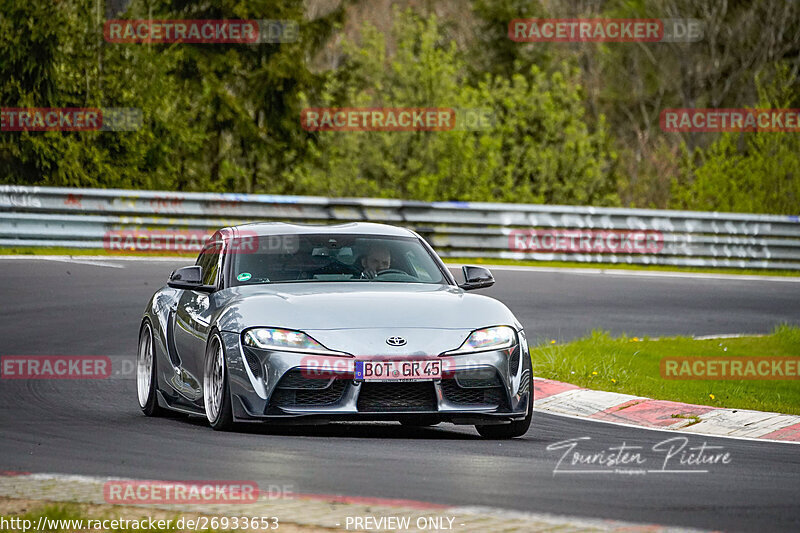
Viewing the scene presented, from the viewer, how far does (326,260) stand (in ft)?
35.7

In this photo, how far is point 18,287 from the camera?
18.6m

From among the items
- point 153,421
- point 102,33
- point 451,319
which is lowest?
point 153,421

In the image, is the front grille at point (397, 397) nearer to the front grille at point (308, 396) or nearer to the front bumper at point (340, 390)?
the front bumper at point (340, 390)

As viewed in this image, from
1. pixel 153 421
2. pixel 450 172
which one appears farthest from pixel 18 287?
pixel 450 172

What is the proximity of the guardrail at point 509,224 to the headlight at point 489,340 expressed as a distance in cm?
→ 1370

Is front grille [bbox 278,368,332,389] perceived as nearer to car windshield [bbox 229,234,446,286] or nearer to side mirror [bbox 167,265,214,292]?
car windshield [bbox 229,234,446,286]

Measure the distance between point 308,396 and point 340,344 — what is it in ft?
1.23

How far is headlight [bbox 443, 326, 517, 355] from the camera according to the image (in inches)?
380

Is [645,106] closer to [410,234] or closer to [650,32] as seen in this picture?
[650,32]

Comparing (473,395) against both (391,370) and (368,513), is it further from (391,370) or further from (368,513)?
(368,513)

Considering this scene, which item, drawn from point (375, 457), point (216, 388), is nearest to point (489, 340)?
point (375, 457)

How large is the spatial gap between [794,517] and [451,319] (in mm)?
3094

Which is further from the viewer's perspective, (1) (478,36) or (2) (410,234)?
(1) (478,36)

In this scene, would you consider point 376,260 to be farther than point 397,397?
Yes
